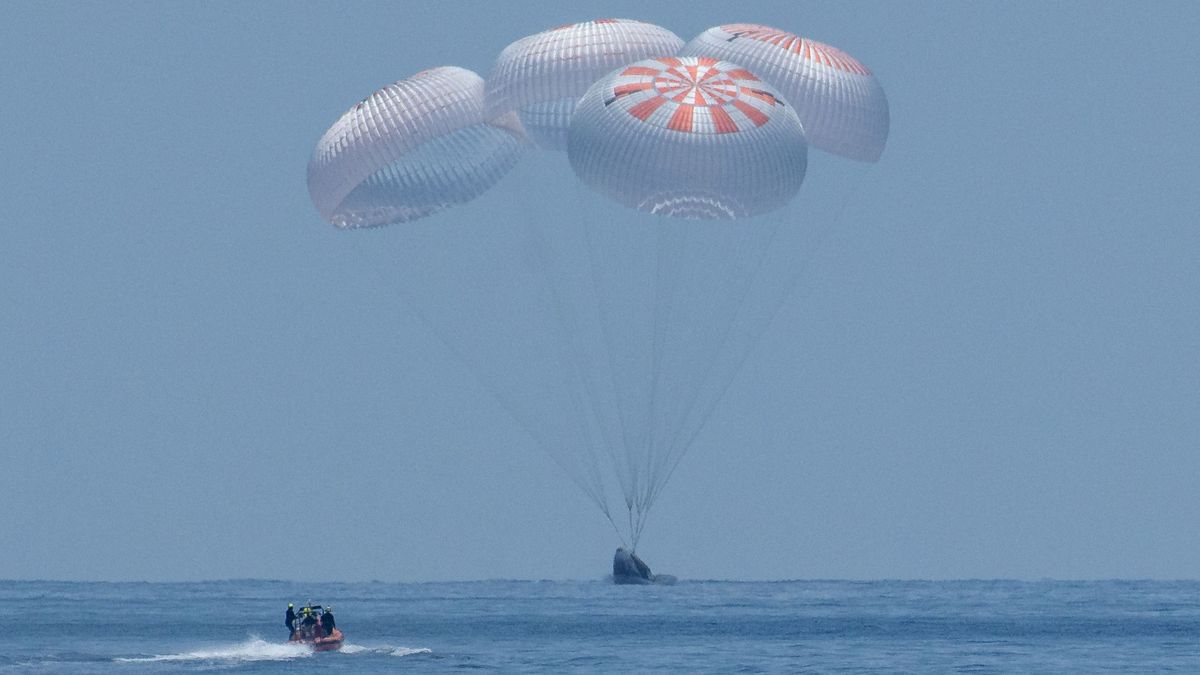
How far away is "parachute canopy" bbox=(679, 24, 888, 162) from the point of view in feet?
130

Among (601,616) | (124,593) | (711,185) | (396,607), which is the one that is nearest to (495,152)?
(711,185)

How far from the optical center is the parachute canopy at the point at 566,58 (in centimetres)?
3944

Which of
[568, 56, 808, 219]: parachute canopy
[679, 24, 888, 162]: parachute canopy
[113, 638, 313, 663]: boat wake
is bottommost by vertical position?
[113, 638, 313, 663]: boat wake

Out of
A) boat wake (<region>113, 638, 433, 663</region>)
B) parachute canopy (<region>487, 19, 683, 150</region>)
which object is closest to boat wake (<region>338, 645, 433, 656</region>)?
boat wake (<region>113, 638, 433, 663</region>)

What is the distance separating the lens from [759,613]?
214 feet

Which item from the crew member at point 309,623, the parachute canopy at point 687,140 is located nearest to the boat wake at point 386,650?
the crew member at point 309,623

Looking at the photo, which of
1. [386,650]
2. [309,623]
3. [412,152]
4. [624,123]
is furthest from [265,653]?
[624,123]

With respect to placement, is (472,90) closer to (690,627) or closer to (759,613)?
(690,627)

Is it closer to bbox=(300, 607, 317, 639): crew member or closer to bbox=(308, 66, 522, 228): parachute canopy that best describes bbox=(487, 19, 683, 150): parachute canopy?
bbox=(308, 66, 522, 228): parachute canopy

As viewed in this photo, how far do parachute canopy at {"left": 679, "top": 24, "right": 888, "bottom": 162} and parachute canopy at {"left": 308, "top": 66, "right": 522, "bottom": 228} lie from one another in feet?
15.7

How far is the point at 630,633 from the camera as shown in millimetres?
53844

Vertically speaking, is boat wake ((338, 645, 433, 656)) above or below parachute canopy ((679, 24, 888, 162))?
below

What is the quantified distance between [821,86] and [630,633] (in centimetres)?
1895

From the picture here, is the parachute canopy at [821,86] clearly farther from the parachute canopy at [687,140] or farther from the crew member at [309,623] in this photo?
the crew member at [309,623]
